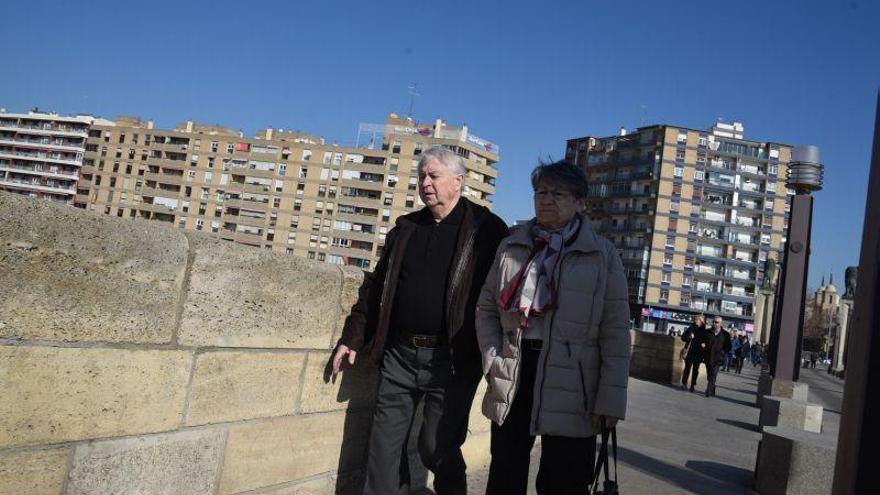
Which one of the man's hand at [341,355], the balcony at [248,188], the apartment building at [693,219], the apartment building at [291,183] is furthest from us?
the balcony at [248,188]

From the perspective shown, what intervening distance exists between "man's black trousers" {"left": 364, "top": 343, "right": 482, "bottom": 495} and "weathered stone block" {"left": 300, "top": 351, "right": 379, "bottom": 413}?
1.28ft

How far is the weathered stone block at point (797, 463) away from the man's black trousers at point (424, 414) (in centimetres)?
307

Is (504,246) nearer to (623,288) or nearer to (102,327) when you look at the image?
(623,288)

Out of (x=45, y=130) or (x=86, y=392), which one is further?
(x=45, y=130)

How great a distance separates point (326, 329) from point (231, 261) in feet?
2.53

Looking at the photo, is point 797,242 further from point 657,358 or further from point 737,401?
point 657,358

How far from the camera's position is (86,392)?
2.45m

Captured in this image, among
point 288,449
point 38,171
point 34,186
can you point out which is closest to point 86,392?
point 288,449

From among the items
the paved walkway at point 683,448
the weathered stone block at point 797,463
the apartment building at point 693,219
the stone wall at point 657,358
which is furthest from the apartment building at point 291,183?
the weathered stone block at point 797,463

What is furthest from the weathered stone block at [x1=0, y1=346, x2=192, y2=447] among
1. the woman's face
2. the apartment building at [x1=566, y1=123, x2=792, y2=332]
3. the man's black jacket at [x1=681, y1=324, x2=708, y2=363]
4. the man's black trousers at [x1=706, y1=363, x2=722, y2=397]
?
the apartment building at [x1=566, y1=123, x2=792, y2=332]

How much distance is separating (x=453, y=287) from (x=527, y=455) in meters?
0.83

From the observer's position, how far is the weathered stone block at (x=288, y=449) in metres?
3.11

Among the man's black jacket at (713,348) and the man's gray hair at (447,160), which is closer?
the man's gray hair at (447,160)

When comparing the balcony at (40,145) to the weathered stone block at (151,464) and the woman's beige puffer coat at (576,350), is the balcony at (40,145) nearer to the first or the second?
the weathered stone block at (151,464)
